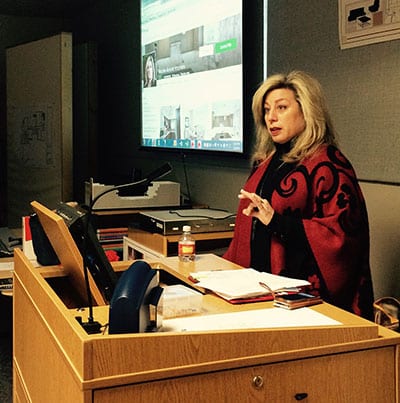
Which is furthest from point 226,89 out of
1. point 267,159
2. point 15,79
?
point 15,79

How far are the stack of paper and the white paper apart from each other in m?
0.12

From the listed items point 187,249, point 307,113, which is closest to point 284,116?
point 307,113

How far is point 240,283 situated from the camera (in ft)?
5.65

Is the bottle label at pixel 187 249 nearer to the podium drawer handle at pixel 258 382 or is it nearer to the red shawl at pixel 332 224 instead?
the red shawl at pixel 332 224

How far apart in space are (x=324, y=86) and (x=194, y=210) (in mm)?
1087

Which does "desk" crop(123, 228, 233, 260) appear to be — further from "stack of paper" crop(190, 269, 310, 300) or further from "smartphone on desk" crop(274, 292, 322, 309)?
"smartphone on desk" crop(274, 292, 322, 309)

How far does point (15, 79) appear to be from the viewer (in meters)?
5.36

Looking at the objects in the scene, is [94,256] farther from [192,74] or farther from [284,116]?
[192,74]

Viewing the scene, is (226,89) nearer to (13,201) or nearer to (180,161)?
(180,161)

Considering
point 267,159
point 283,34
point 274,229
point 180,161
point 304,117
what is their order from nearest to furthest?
1. point 274,229
2. point 304,117
3. point 267,159
4. point 283,34
5. point 180,161

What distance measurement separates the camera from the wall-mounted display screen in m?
3.40

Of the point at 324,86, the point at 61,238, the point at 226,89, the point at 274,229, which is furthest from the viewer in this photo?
the point at 226,89

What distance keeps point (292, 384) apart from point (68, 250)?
2.37 feet

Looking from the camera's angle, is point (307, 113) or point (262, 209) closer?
point (262, 209)
